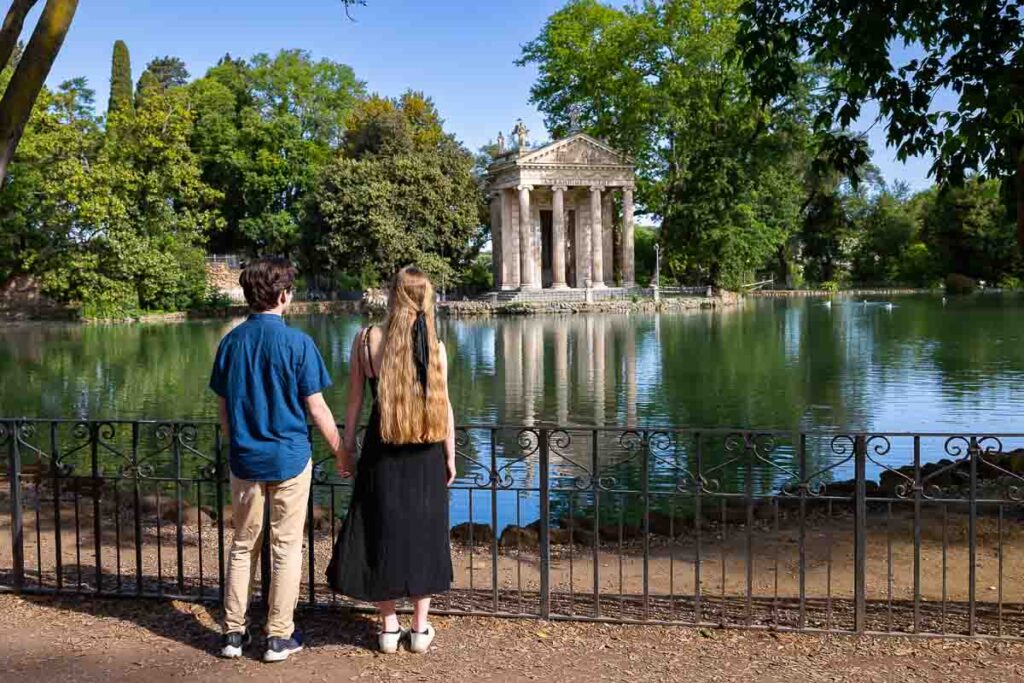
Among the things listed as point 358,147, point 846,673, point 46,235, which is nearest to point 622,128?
point 358,147

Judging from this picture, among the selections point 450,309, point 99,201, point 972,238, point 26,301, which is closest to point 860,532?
point 99,201

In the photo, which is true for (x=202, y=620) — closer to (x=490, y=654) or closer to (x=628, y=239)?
(x=490, y=654)

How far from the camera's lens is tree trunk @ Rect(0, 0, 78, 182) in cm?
628

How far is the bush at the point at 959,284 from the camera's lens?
7100cm

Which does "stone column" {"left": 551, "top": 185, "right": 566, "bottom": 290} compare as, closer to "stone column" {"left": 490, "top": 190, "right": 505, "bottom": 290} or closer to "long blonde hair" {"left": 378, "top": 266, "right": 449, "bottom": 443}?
"stone column" {"left": 490, "top": 190, "right": 505, "bottom": 290}

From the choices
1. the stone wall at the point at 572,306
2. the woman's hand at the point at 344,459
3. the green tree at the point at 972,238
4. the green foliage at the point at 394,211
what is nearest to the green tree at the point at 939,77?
the woman's hand at the point at 344,459

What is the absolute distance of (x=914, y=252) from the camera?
260 feet

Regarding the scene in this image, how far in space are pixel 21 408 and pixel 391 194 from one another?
43.1 m

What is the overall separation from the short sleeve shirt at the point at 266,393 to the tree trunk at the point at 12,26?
127 inches

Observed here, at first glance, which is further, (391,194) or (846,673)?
(391,194)

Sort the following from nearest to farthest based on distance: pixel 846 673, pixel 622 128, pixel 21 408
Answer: pixel 846 673 → pixel 21 408 → pixel 622 128

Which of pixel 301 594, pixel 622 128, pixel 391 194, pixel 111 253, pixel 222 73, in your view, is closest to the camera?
pixel 301 594

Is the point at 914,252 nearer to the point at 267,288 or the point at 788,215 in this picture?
the point at 788,215

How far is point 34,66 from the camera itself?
248 inches
